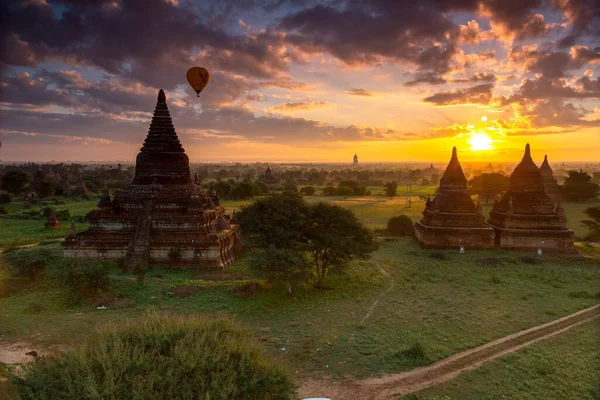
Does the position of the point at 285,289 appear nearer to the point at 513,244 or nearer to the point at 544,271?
the point at 544,271

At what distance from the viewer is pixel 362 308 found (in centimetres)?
1579

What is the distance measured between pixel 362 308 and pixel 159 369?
10.4 metres

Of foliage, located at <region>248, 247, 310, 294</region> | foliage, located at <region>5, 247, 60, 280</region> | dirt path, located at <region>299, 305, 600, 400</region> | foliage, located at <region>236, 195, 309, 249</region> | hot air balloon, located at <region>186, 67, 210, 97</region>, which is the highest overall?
hot air balloon, located at <region>186, 67, 210, 97</region>

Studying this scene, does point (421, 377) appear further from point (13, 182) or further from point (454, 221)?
point (13, 182)

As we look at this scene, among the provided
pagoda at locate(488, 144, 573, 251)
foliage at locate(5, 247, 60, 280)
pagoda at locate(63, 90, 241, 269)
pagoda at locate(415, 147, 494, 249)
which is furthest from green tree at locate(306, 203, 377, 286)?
pagoda at locate(488, 144, 573, 251)

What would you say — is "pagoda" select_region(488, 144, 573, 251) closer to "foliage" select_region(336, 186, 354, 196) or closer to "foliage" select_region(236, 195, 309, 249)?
"foliage" select_region(236, 195, 309, 249)

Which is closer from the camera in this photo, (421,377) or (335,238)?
(421,377)

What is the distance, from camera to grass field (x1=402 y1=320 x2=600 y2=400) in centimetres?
959

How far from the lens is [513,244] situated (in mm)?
27406

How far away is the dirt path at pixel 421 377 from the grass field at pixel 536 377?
0.95 feet

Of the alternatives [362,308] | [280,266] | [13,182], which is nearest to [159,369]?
[280,266]

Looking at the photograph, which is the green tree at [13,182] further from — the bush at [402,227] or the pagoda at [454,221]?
the pagoda at [454,221]

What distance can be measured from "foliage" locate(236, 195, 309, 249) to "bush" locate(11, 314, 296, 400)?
1006 centimetres

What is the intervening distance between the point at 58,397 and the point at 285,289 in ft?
38.2
